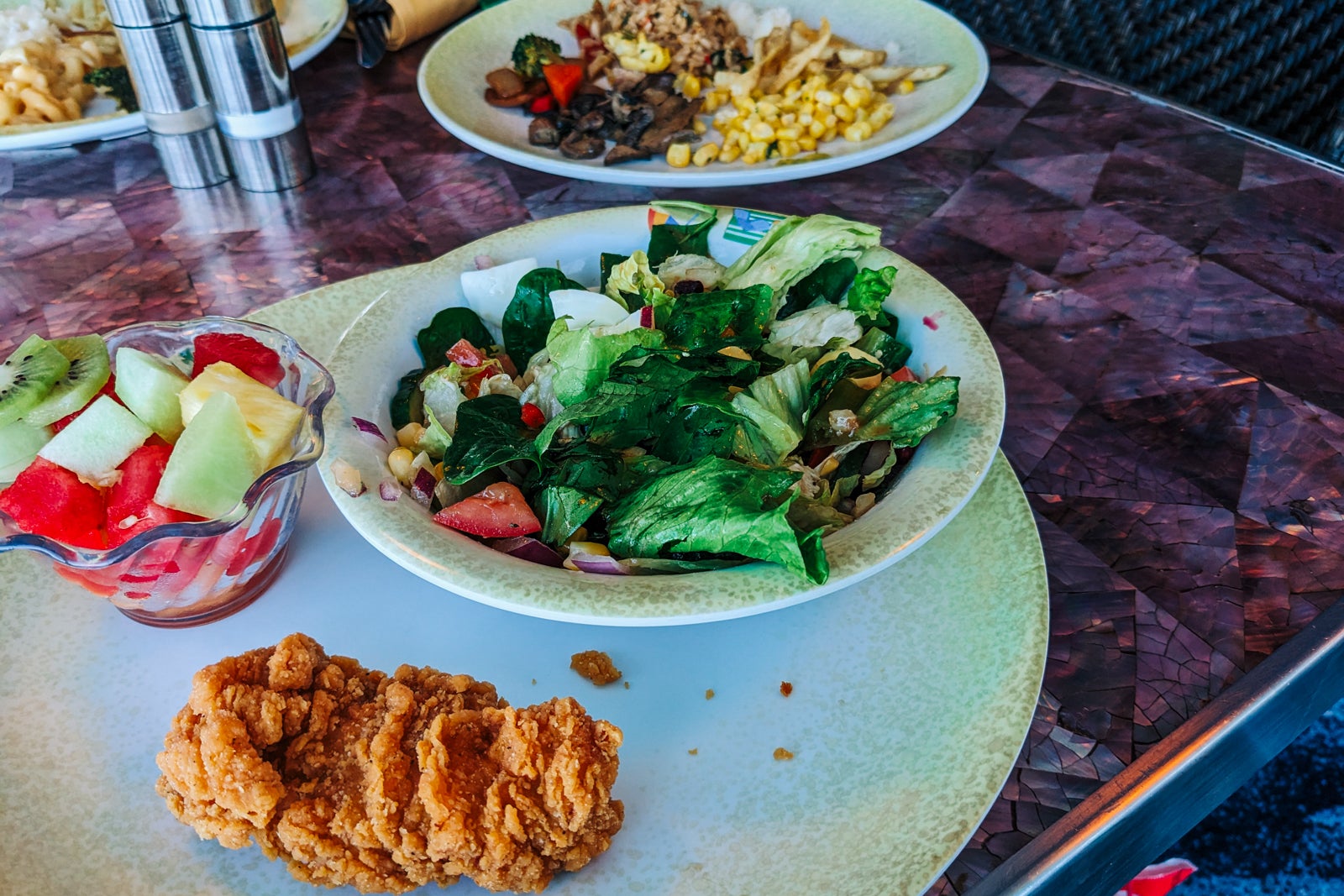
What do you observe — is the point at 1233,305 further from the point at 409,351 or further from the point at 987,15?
the point at 987,15

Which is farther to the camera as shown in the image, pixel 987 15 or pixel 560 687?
pixel 987 15

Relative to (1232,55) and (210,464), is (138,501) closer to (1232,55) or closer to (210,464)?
(210,464)

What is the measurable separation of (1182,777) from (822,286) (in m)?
0.76

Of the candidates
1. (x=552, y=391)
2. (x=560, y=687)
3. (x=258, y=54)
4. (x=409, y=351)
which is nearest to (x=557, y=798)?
(x=560, y=687)

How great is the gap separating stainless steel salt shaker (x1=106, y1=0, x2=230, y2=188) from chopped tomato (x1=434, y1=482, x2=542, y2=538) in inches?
48.7

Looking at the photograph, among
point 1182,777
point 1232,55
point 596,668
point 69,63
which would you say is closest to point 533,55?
point 69,63

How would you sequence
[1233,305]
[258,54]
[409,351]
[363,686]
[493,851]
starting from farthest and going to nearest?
[258,54], [1233,305], [409,351], [363,686], [493,851]

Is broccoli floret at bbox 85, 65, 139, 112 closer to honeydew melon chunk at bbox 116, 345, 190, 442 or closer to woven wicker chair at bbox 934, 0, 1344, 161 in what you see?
honeydew melon chunk at bbox 116, 345, 190, 442

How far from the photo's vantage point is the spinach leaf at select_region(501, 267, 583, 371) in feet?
4.44

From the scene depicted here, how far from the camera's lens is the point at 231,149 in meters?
1.95

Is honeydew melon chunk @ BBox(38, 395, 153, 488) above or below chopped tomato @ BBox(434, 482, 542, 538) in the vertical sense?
above

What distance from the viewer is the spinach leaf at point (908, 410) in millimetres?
1088

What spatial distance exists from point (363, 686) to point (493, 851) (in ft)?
0.77

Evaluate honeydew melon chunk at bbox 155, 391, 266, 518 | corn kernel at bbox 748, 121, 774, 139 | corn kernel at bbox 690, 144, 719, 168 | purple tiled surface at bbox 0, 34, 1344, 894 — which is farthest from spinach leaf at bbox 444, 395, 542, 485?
corn kernel at bbox 748, 121, 774, 139
